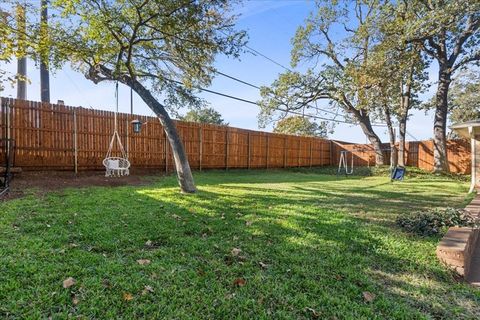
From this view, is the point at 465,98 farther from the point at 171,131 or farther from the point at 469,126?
the point at 171,131

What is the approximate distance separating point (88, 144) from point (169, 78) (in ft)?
10.3

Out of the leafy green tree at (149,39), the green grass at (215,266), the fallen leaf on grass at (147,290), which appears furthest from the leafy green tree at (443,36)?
the fallen leaf on grass at (147,290)

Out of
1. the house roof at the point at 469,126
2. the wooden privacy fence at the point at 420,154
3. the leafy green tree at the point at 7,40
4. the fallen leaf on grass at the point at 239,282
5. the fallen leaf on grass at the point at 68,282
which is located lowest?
the fallen leaf on grass at the point at 239,282

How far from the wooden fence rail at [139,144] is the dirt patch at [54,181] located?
288 mm

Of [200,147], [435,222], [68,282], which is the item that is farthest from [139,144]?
[435,222]

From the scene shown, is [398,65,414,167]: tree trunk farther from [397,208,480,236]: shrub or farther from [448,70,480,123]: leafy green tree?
[448,70,480,123]: leafy green tree

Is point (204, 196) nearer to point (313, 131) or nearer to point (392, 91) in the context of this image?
point (392, 91)

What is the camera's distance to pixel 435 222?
3.77 m

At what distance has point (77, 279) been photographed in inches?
83.3

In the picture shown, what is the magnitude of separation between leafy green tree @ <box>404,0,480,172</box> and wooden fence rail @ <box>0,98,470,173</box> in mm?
2893

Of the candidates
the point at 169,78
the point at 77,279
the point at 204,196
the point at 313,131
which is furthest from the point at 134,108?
the point at 313,131

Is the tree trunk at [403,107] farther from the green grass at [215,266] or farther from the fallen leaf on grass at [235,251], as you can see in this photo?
the fallen leaf on grass at [235,251]

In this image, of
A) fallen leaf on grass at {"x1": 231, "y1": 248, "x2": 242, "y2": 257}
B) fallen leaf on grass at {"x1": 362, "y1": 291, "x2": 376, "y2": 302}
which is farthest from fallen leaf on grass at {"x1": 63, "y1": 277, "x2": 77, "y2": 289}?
fallen leaf on grass at {"x1": 362, "y1": 291, "x2": 376, "y2": 302}

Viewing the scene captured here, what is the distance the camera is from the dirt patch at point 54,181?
5735 millimetres
